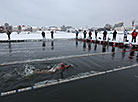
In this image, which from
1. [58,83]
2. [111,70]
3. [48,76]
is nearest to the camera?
[58,83]

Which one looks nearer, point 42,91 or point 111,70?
point 42,91

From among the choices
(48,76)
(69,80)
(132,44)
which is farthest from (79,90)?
(132,44)

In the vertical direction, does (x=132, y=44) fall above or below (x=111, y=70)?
above

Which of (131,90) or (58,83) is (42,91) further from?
(131,90)

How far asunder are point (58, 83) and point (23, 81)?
1.61 metres

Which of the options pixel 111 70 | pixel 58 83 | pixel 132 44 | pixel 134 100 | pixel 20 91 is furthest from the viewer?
pixel 132 44

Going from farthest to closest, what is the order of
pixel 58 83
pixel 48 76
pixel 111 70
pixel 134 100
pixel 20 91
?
pixel 111 70
pixel 48 76
pixel 58 83
pixel 20 91
pixel 134 100

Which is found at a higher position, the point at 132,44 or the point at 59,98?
the point at 132,44

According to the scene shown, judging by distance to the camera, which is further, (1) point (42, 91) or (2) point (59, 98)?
(1) point (42, 91)

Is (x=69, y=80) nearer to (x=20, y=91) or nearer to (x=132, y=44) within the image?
(x=20, y=91)

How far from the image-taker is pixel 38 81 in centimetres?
483

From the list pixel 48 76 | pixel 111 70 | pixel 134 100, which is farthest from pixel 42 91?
pixel 111 70

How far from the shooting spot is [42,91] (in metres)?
4.14

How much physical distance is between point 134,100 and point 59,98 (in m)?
2.56
